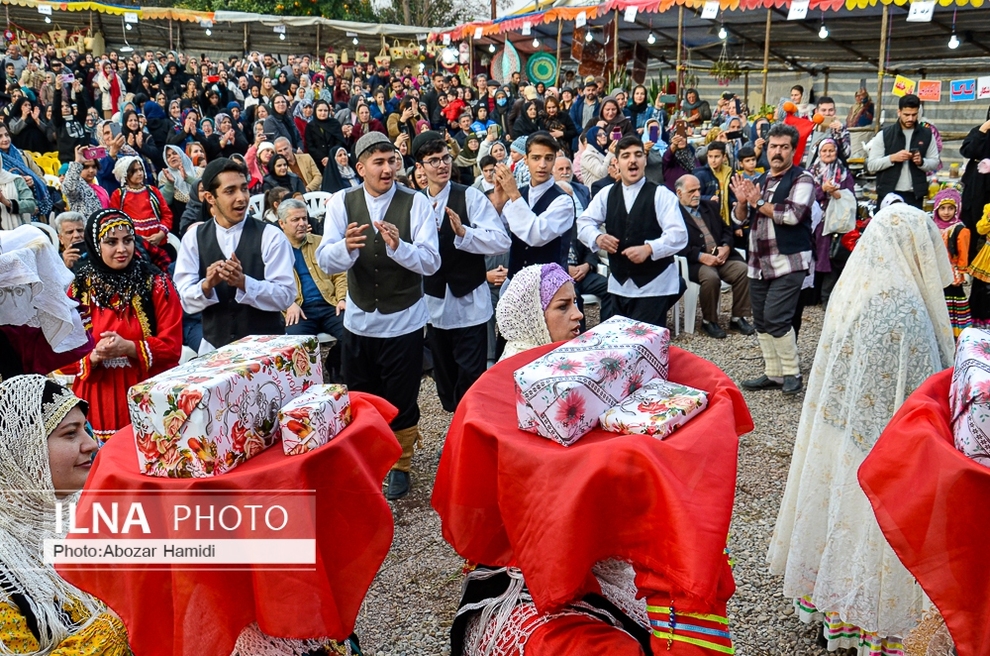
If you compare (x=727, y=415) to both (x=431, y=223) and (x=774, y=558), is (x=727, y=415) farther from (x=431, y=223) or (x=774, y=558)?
(x=431, y=223)

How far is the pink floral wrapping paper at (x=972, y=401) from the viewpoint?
1657 mm

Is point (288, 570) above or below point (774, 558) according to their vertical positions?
above

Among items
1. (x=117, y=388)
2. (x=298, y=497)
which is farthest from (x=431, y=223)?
(x=298, y=497)

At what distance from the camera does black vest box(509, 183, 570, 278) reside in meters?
5.56

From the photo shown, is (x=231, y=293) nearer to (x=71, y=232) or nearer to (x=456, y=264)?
(x=456, y=264)

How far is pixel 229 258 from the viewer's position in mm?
3967

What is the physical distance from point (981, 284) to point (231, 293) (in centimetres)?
528

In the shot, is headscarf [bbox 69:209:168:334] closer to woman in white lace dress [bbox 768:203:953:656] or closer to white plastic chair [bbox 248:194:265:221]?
woman in white lace dress [bbox 768:203:953:656]

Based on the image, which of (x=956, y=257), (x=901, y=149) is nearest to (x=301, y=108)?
(x=901, y=149)

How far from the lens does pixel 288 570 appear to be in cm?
178

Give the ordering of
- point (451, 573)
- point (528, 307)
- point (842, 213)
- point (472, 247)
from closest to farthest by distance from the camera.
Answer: point (528, 307), point (451, 573), point (472, 247), point (842, 213)

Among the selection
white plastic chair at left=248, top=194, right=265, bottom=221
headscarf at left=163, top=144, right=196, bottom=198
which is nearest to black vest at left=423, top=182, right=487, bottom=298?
white plastic chair at left=248, top=194, right=265, bottom=221

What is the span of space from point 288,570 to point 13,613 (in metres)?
0.79

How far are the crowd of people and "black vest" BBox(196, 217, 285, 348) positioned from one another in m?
0.01
